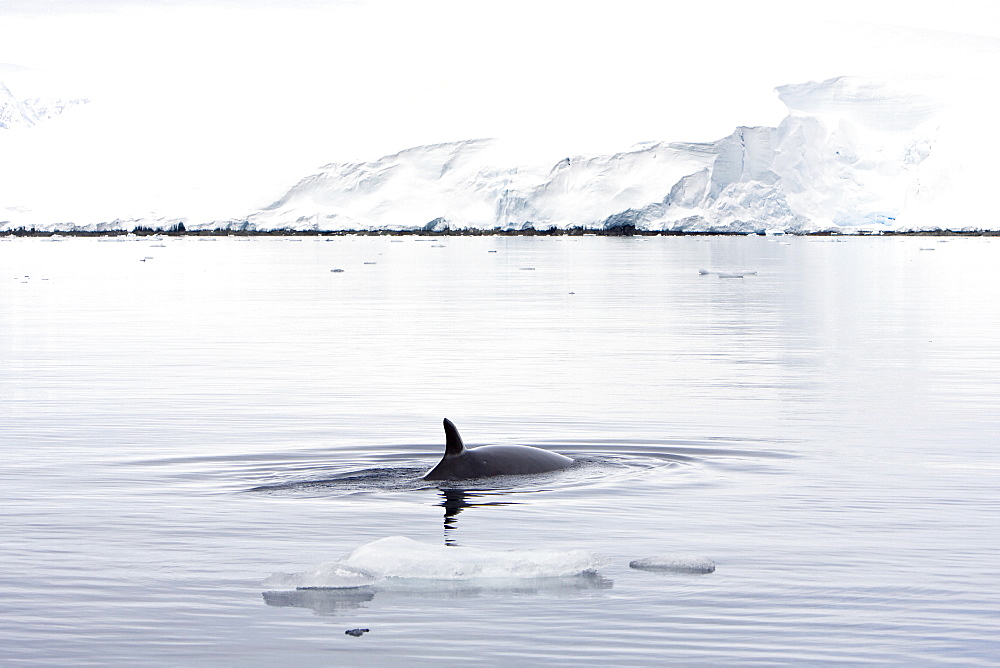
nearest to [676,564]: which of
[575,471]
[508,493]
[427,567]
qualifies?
[427,567]

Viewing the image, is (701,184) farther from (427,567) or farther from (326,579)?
(326,579)

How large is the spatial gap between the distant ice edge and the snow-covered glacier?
0.34ft

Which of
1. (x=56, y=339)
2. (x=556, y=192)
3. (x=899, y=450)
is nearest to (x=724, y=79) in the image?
(x=556, y=192)

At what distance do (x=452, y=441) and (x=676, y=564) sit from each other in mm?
3182

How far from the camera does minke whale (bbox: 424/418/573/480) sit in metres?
10.9

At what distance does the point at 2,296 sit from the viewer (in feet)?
129

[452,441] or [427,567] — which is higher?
[452,441]

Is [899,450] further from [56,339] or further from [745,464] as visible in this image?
[56,339]

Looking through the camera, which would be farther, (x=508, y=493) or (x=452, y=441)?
(x=452, y=441)

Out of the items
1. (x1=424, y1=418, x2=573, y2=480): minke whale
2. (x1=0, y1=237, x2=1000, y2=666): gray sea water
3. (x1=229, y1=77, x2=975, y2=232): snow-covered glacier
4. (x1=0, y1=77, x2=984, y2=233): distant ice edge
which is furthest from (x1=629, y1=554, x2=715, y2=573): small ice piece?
(x1=0, y1=77, x2=984, y2=233): distant ice edge

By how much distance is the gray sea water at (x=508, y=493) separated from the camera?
21.7 ft

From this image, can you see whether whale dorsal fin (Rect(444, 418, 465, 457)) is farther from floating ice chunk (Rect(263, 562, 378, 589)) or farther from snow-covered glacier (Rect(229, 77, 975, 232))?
snow-covered glacier (Rect(229, 77, 975, 232))

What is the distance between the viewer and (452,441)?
35.0ft

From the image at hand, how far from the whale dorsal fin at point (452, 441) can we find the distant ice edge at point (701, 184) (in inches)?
3465
